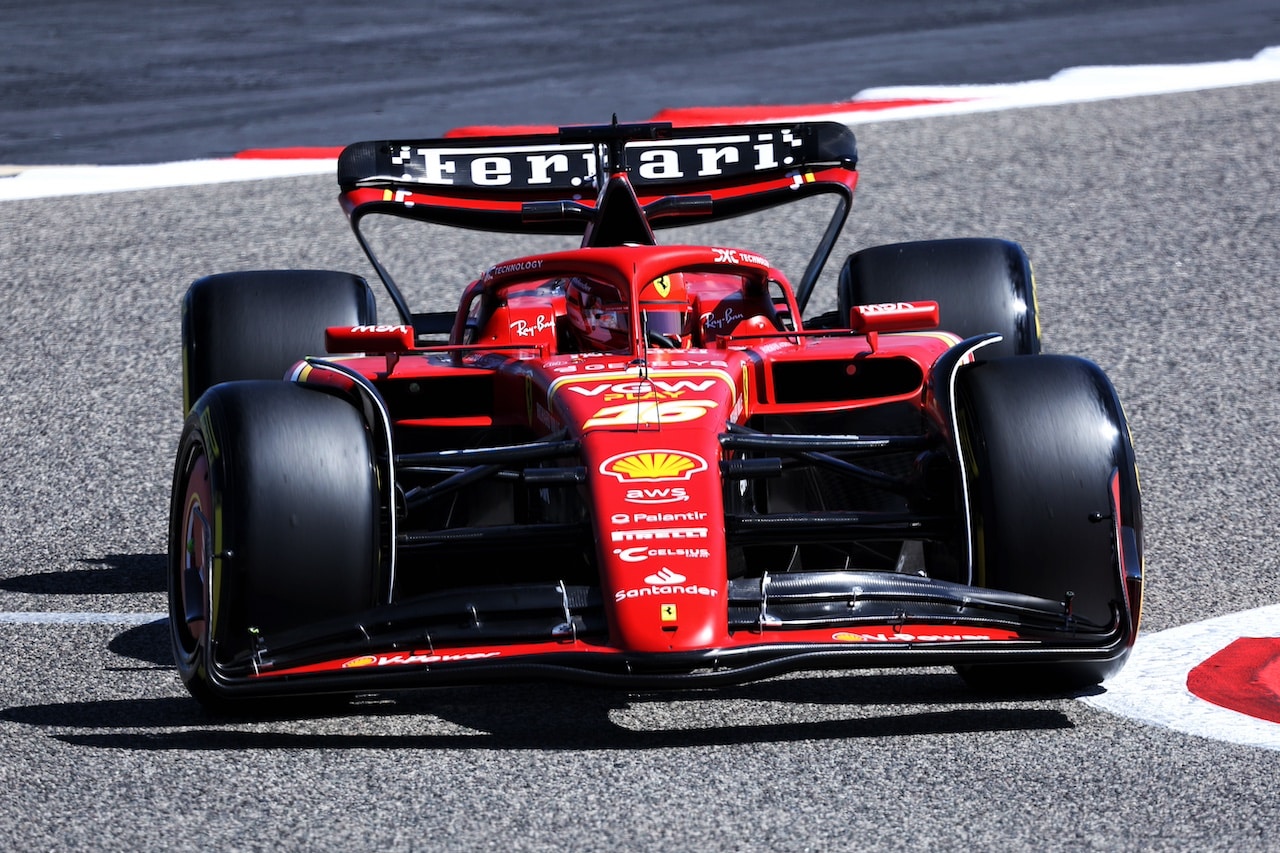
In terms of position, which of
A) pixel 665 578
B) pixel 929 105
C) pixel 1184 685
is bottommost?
pixel 1184 685

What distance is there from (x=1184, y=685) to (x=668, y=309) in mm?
2295

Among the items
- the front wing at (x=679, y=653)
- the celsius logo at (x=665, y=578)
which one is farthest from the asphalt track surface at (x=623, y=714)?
the celsius logo at (x=665, y=578)

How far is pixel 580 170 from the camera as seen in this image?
8.13m

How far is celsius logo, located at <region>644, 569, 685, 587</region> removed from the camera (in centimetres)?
501

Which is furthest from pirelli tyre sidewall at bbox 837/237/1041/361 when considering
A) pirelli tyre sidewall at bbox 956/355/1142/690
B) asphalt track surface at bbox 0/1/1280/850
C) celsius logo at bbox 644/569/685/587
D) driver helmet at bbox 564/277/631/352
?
celsius logo at bbox 644/569/685/587

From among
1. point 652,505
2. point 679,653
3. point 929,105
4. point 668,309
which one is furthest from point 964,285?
point 929,105

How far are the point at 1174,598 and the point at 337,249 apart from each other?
714 centimetres

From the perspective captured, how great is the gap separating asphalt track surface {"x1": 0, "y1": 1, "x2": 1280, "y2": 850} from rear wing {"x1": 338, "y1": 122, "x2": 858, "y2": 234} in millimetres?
1621

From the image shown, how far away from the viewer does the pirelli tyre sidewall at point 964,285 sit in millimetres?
7684

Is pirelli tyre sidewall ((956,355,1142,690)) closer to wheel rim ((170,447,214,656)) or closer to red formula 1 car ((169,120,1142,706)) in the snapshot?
red formula 1 car ((169,120,1142,706))

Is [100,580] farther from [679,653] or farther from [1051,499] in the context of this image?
[1051,499]

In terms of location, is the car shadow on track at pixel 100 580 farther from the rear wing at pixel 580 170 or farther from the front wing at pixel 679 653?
the front wing at pixel 679 653

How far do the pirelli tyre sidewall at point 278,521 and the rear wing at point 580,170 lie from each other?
268cm

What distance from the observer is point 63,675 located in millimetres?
5957
